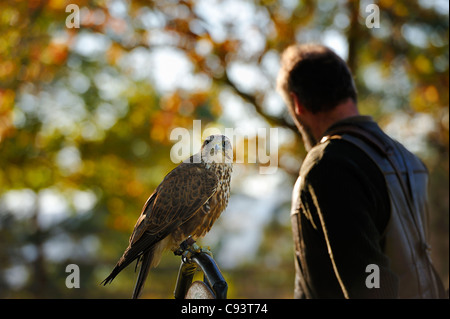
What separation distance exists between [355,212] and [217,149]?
0.75 metres

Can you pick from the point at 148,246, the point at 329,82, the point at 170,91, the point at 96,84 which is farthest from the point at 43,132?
the point at 148,246

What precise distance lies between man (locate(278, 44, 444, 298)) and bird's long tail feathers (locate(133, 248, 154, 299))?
0.71 m

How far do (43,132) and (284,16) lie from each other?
13.7 ft

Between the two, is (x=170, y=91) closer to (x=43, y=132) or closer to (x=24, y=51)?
(x=24, y=51)

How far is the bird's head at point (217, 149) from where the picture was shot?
2.66 ft

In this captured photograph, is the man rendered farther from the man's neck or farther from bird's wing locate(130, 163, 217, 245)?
bird's wing locate(130, 163, 217, 245)

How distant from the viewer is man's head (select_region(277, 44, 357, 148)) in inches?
70.3

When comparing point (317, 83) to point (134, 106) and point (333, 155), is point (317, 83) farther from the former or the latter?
point (134, 106)

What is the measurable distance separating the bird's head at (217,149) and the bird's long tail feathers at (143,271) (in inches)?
8.7

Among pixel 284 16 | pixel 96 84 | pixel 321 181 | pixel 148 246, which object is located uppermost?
pixel 96 84

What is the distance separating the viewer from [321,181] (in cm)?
148

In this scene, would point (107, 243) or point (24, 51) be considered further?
point (107, 243)

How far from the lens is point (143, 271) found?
→ 89cm

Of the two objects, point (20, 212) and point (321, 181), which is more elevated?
point (20, 212)
